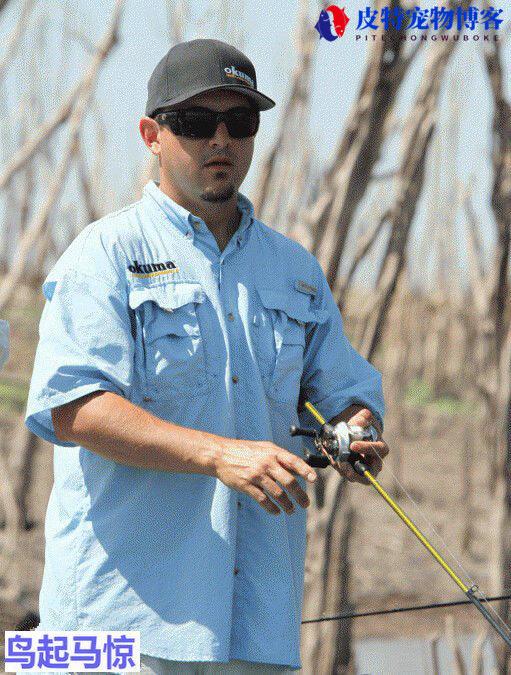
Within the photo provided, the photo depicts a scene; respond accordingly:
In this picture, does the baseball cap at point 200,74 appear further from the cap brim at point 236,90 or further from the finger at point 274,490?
the finger at point 274,490

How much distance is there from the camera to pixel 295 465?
183cm

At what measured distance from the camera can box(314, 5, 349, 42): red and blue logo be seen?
13.3ft

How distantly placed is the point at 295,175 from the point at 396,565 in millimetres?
2081

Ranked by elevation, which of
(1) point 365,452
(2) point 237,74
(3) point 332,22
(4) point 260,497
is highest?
(3) point 332,22

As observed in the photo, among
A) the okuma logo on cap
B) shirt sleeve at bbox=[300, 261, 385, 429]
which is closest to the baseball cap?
the okuma logo on cap

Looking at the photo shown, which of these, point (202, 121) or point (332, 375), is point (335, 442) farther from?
point (202, 121)

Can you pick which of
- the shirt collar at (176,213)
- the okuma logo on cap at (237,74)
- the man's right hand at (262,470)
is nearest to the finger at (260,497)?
the man's right hand at (262,470)

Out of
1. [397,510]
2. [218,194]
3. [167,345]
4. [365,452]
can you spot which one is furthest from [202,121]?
[397,510]

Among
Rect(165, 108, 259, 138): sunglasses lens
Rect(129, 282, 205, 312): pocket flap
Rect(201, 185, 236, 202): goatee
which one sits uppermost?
Rect(165, 108, 259, 138): sunglasses lens

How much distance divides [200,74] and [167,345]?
456mm

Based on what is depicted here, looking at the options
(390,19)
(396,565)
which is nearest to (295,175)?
(396,565)

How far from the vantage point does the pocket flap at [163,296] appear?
2012 mm

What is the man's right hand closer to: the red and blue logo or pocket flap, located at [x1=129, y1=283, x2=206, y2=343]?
pocket flap, located at [x1=129, y1=283, x2=206, y2=343]

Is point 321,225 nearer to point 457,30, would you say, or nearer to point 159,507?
point 457,30
